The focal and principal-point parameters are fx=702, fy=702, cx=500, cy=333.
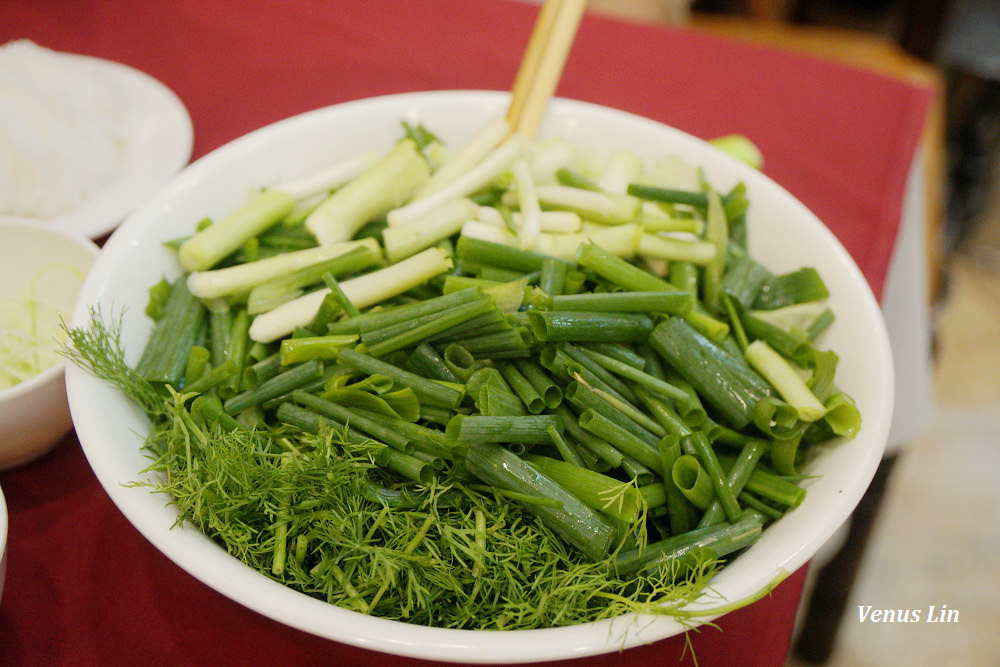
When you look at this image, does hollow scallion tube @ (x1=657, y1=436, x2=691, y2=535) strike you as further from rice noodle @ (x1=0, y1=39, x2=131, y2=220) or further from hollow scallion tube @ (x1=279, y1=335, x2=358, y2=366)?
rice noodle @ (x1=0, y1=39, x2=131, y2=220)

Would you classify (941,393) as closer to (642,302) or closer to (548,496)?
(642,302)

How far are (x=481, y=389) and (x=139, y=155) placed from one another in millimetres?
959

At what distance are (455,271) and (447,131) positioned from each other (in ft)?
1.36

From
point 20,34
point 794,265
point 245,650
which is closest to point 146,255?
point 245,650

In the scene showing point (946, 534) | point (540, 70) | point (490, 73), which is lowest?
point (946, 534)

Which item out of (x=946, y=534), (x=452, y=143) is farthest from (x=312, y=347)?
(x=946, y=534)

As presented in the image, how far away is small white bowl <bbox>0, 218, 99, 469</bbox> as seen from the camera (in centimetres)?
95

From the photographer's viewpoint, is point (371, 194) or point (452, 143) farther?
point (452, 143)

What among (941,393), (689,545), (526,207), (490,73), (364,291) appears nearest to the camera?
(689,545)

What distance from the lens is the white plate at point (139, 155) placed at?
1265 mm

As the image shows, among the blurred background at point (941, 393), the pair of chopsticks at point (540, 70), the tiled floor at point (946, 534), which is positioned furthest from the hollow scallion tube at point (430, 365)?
the tiled floor at point (946, 534)

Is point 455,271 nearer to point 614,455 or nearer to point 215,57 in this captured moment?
point 614,455

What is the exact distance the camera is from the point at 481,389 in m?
0.88

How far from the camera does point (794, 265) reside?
3.89 feet
